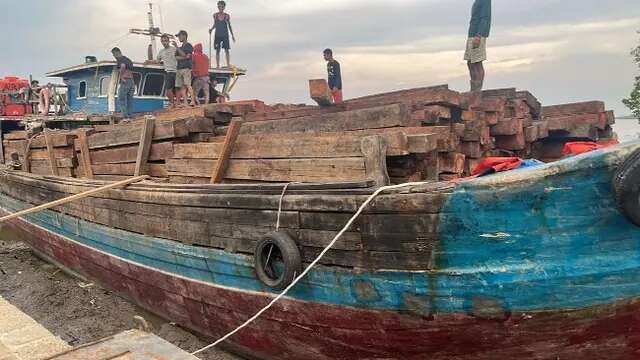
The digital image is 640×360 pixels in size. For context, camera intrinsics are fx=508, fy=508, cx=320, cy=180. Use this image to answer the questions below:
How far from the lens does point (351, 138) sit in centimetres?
423

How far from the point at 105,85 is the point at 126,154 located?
855cm

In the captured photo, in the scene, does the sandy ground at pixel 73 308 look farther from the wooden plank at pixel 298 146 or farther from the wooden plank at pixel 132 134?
the wooden plank at pixel 132 134

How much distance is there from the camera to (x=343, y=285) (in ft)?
12.8

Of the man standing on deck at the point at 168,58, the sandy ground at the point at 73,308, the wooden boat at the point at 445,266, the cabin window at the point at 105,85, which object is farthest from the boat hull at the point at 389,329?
the cabin window at the point at 105,85

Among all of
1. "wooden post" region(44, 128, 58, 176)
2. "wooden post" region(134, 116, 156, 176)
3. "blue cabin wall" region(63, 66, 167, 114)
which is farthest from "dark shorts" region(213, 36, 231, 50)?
"wooden post" region(134, 116, 156, 176)

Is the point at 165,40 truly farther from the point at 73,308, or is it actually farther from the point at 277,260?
the point at 277,260

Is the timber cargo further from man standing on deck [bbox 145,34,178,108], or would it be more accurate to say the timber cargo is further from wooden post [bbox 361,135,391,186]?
man standing on deck [bbox 145,34,178,108]

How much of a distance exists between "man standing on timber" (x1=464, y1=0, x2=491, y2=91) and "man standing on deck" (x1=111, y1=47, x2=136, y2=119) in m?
9.37

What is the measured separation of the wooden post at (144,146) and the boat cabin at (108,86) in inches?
329

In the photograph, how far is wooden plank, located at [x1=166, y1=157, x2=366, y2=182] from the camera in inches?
163

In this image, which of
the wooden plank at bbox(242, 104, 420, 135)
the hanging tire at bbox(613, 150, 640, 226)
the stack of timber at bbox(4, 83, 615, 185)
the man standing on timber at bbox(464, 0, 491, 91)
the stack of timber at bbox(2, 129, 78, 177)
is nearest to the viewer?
the hanging tire at bbox(613, 150, 640, 226)

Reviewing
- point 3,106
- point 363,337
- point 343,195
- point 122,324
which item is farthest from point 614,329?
point 3,106

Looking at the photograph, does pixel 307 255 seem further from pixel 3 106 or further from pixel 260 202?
pixel 3 106

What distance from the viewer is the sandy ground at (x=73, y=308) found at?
602 cm
